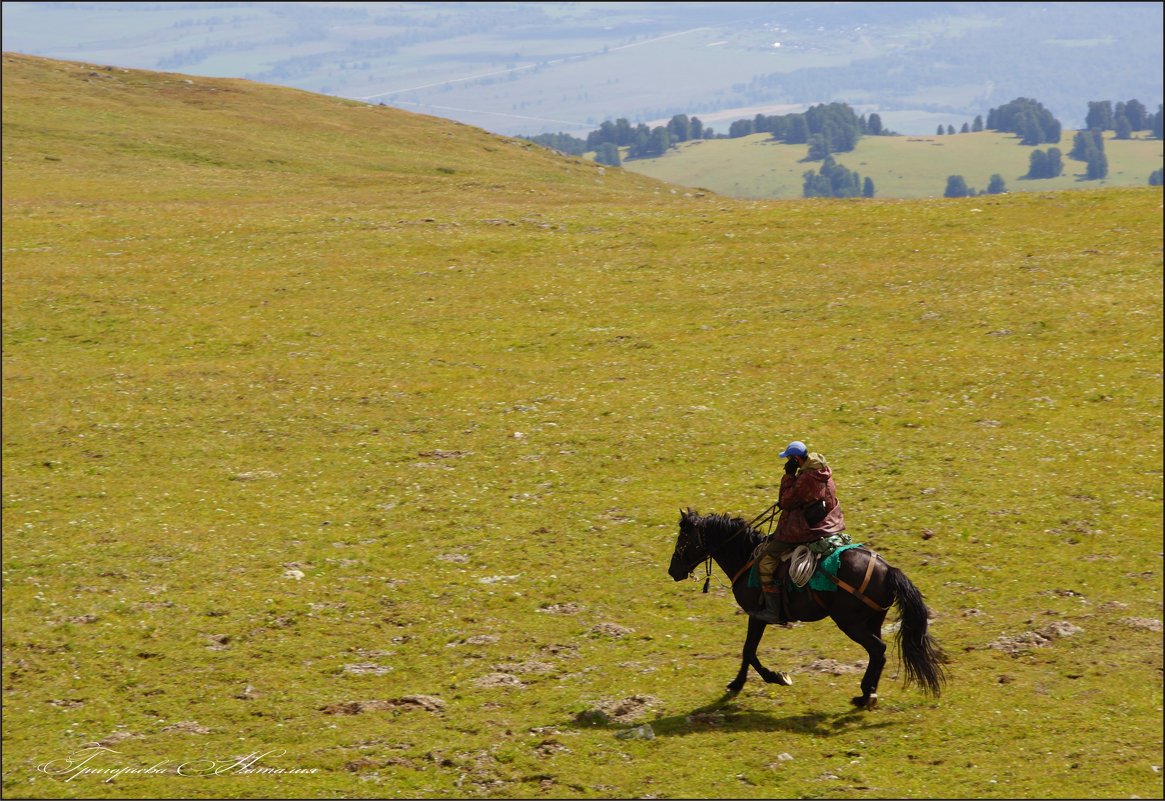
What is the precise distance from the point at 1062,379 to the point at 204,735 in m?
29.4

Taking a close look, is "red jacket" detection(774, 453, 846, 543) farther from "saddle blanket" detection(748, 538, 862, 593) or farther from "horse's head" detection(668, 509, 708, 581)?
"horse's head" detection(668, 509, 708, 581)

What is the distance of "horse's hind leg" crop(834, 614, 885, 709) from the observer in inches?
721

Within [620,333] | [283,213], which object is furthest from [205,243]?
[620,333]

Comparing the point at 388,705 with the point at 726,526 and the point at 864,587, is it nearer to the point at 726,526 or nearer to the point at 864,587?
the point at 726,526

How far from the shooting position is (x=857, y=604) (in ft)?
60.3

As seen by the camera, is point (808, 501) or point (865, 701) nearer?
point (865, 701)

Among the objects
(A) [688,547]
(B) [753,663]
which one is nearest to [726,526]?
(A) [688,547]

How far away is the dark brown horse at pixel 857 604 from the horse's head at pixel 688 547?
0.03 metres

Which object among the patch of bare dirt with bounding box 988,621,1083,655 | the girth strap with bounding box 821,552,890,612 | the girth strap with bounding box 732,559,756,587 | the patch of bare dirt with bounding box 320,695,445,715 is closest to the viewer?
the girth strap with bounding box 821,552,890,612

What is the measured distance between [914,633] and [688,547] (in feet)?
14.8

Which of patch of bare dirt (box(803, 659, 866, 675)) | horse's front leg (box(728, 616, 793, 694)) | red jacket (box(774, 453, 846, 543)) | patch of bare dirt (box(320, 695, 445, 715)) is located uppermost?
red jacket (box(774, 453, 846, 543))

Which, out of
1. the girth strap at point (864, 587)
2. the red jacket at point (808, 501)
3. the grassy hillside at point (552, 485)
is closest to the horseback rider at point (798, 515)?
the red jacket at point (808, 501)

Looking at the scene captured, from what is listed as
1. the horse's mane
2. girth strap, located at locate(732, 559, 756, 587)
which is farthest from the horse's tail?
the horse's mane

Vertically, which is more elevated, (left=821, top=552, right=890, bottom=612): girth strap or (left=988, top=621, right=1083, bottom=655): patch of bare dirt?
(left=821, top=552, right=890, bottom=612): girth strap
